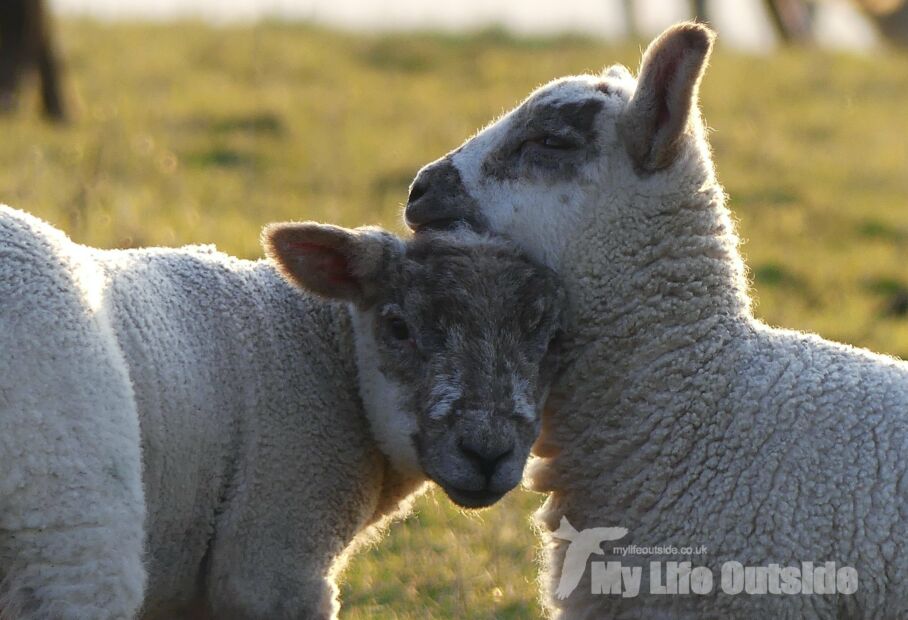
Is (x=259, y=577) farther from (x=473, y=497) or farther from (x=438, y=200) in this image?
(x=438, y=200)

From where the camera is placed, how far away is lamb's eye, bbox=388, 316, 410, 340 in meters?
4.39

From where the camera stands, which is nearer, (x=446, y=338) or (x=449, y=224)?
(x=446, y=338)

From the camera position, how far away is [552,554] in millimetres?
4539

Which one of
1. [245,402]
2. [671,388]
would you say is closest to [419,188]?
[245,402]

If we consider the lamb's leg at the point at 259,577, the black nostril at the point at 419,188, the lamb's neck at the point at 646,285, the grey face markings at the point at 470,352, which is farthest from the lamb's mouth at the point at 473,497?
the black nostril at the point at 419,188

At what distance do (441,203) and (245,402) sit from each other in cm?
89

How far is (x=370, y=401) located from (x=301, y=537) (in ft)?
1.58

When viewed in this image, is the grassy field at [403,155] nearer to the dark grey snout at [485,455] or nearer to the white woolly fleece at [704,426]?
the white woolly fleece at [704,426]

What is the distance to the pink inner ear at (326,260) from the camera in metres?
4.42

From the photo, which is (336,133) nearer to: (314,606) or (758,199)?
(758,199)

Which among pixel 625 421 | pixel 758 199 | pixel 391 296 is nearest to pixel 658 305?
pixel 625 421

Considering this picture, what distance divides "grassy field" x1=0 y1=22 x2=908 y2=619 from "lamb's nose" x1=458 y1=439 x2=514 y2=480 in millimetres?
1288

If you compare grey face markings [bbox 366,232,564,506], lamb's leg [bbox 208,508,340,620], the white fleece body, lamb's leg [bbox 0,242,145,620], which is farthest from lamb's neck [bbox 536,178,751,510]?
lamb's leg [bbox 0,242,145,620]

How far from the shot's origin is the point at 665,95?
4.45 meters
